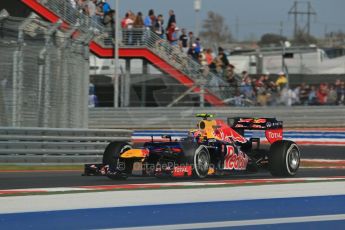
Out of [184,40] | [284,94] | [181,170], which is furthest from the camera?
[184,40]

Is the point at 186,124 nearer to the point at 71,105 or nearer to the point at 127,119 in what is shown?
the point at 127,119

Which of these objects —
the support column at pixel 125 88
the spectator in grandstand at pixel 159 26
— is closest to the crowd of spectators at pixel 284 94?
the support column at pixel 125 88

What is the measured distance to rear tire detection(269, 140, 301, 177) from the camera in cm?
1033

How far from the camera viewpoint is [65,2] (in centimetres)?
2650

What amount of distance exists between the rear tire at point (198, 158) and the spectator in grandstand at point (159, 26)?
19.1 m

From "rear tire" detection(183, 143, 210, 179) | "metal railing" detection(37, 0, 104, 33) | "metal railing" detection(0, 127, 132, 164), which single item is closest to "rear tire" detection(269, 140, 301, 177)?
"rear tire" detection(183, 143, 210, 179)

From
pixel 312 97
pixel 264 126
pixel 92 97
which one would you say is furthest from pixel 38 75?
pixel 312 97

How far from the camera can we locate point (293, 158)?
10500 millimetres

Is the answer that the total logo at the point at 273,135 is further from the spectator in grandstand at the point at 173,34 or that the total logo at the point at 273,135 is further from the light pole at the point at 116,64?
the spectator in grandstand at the point at 173,34

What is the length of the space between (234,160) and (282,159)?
0.67 metres

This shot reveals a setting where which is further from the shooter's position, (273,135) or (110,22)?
(110,22)

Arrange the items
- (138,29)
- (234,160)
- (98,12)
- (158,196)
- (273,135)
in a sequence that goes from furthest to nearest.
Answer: (138,29)
(98,12)
(273,135)
(234,160)
(158,196)

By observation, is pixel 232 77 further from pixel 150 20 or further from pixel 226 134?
pixel 226 134

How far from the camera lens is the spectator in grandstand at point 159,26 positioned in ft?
93.1
